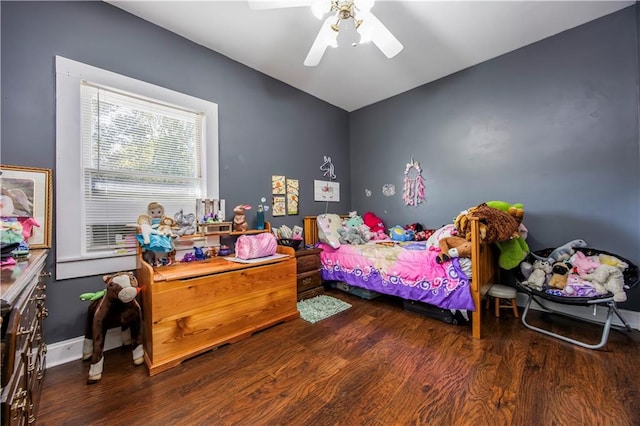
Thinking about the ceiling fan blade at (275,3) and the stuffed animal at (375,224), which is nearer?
the ceiling fan blade at (275,3)

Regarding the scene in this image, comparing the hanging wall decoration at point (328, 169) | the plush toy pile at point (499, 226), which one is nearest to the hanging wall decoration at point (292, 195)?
the hanging wall decoration at point (328, 169)

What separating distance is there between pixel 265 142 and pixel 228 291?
178cm

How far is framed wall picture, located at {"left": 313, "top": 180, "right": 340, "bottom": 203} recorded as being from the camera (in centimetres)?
356

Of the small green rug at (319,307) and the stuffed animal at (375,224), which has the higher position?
the stuffed animal at (375,224)

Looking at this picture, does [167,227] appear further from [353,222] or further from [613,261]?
[613,261]

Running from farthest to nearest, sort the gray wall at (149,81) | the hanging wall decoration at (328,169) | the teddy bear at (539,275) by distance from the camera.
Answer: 1. the hanging wall decoration at (328,169)
2. the teddy bear at (539,275)
3. the gray wall at (149,81)

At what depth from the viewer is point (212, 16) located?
2.09 m

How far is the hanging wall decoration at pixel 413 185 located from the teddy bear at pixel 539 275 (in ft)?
4.73

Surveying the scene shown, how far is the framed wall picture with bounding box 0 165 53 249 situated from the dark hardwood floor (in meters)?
0.91

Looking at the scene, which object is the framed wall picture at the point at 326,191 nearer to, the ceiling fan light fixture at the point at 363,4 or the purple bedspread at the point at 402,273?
the purple bedspread at the point at 402,273

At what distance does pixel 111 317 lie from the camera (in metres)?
1.64

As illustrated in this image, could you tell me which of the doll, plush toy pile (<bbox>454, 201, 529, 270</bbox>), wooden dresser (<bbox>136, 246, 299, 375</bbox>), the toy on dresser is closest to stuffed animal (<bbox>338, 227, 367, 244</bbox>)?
wooden dresser (<bbox>136, 246, 299, 375</bbox>)

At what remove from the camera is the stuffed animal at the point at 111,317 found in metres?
1.53

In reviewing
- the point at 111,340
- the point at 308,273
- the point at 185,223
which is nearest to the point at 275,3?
the point at 185,223
